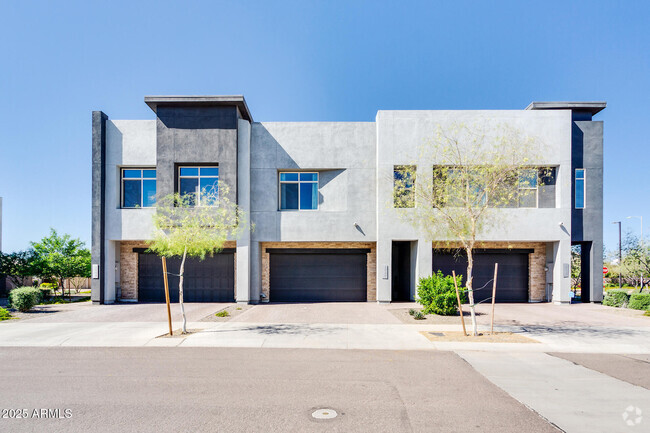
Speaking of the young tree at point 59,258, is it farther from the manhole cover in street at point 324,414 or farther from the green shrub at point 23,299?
the manhole cover in street at point 324,414

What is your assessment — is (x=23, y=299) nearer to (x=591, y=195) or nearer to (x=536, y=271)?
(x=536, y=271)

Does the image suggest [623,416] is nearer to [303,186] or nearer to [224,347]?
[224,347]

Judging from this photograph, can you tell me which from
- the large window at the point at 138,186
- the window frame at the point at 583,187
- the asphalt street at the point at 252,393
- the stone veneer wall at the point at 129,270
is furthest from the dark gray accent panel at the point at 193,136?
the window frame at the point at 583,187

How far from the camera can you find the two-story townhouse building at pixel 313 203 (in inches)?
703

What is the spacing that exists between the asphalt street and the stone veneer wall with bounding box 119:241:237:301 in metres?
10.1

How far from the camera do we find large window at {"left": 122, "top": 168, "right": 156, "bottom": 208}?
18844 millimetres

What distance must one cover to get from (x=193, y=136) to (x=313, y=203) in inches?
268

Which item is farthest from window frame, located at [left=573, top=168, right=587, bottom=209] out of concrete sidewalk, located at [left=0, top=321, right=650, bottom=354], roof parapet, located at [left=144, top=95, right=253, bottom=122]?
roof parapet, located at [left=144, top=95, right=253, bottom=122]

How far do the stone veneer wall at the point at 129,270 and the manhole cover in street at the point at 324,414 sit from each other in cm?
1651

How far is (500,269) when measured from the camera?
19.3 metres

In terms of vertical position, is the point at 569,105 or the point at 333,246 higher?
the point at 569,105

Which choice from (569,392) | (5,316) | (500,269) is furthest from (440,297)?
(5,316)

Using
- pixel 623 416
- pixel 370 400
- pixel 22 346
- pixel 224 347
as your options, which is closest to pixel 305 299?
pixel 224 347

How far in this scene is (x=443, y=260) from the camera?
19.2 m
